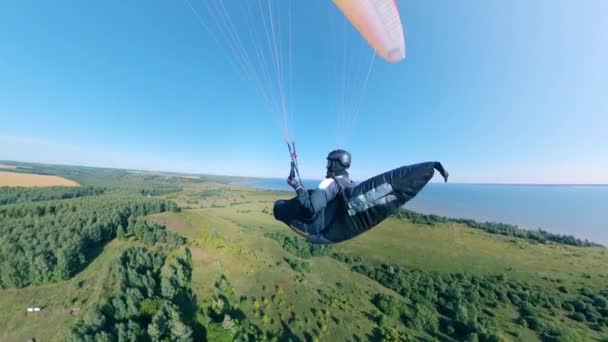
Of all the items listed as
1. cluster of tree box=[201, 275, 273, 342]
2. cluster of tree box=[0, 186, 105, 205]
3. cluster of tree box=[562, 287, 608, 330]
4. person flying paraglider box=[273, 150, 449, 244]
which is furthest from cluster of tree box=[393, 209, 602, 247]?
cluster of tree box=[0, 186, 105, 205]

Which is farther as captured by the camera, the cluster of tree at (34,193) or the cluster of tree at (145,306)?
the cluster of tree at (34,193)

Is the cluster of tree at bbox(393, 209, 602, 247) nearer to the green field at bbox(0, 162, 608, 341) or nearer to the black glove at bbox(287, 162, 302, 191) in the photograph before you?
the green field at bbox(0, 162, 608, 341)

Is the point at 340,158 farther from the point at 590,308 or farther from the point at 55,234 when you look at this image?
the point at 55,234

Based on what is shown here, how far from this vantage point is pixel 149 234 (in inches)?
1518

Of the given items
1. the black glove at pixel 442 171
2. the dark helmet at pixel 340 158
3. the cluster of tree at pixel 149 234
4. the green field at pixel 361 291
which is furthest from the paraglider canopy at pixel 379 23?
the cluster of tree at pixel 149 234

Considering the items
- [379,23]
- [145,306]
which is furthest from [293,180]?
[145,306]

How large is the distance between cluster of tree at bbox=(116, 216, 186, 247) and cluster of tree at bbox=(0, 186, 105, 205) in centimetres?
5547

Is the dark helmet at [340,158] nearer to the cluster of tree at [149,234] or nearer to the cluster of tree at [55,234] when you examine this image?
the cluster of tree at [149,234]

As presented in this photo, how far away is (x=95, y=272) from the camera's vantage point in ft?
108

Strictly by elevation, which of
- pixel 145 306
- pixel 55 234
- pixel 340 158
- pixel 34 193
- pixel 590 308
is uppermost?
pixel 340 158

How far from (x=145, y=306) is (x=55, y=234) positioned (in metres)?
30.4

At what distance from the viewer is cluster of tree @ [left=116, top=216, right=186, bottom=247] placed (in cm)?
3778

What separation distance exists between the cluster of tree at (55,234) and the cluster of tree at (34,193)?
30.9m

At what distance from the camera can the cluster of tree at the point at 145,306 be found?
1786cm
